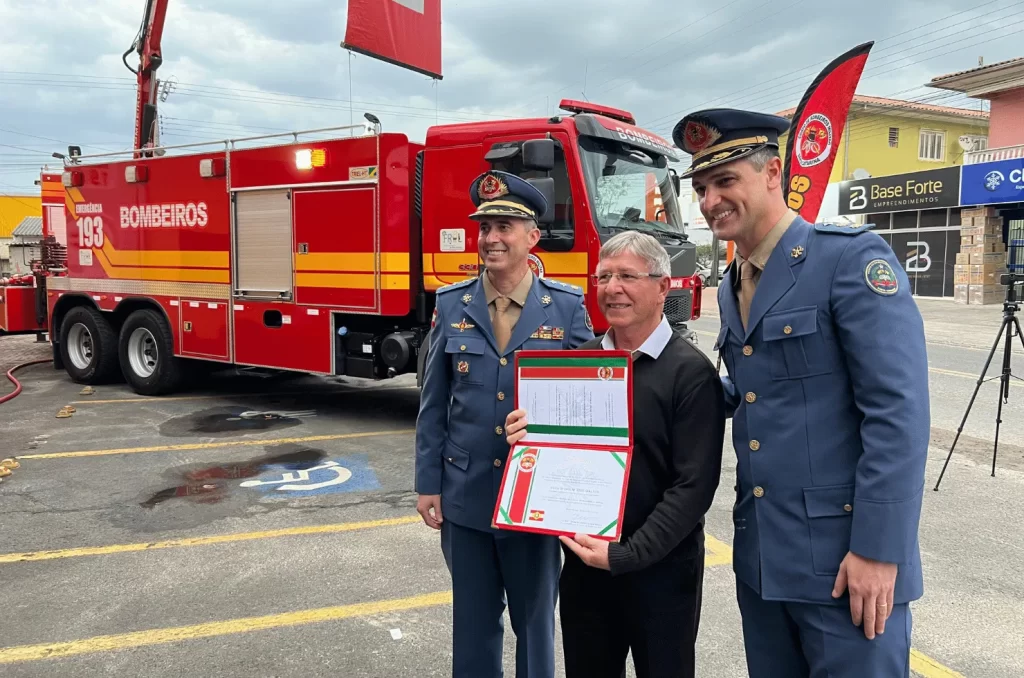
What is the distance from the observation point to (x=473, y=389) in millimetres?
2324

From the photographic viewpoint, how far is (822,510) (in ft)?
5.21

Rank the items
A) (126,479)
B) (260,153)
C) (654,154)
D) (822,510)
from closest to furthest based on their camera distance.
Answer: (822,510), (126,479), (654,154), (260,153)

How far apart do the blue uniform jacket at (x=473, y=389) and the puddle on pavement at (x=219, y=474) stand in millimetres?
3105

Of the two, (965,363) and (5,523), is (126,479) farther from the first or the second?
(965,363)

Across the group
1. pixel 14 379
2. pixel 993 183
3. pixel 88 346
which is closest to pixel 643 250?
pixel 88 346

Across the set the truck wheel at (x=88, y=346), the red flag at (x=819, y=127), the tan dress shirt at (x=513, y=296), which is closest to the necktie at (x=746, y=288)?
the tan dress shirt at (x=513, y=296)

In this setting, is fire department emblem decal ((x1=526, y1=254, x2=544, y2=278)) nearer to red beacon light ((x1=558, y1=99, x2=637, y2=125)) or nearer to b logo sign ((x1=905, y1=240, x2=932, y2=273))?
red beacon light ((x1=558, y1=99, x2=637, y2=125))

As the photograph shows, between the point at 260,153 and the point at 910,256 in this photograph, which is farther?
the point at 910,256

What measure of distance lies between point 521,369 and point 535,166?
3.85 meters

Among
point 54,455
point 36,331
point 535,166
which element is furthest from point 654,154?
point 36,331

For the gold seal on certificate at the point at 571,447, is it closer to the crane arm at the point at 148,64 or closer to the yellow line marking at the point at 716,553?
the yellow line marking at the point at 716,553

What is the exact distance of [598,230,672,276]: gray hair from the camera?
1887 mm

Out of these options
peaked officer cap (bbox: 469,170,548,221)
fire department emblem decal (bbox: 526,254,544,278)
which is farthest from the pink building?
peaked officer cap (bbox: 469,170,548,221)

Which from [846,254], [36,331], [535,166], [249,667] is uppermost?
[535,166]
